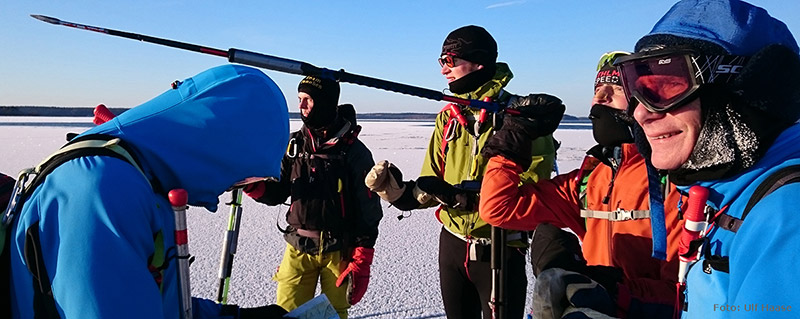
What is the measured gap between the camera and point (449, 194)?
2580 mm

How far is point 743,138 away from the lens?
0.95 m

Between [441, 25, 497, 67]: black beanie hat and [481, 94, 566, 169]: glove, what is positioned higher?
[441, 25, 497, 67]: black beanie hat

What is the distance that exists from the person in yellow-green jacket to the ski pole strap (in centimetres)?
104

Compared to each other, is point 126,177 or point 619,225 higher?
point 126,177

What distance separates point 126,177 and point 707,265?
1.20 meters

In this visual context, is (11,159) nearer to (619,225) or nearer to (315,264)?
(315,264)

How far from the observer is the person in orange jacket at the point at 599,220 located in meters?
1.34

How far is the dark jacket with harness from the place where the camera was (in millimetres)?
2957

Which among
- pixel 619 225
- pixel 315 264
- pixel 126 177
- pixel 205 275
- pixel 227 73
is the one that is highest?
pixel 227 73

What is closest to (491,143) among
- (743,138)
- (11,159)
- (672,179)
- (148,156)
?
(672,179)

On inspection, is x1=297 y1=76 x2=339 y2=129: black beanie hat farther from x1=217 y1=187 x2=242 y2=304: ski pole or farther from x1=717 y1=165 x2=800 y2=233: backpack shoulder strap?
x1=717 y1=165 x2=800 y2=233: backpack shoulder strap

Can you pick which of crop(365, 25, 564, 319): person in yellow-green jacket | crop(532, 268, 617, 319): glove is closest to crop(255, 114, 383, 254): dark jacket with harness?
crop(365, 25, 564, 319): person in yellow-green jacket

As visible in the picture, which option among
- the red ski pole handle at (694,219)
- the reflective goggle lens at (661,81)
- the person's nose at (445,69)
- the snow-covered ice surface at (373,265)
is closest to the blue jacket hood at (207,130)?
the reflective goggle lens at (661,81)

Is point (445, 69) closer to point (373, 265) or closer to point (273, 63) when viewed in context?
point (273, 63)
